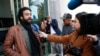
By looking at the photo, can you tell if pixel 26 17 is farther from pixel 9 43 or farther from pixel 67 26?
pixel 67 26

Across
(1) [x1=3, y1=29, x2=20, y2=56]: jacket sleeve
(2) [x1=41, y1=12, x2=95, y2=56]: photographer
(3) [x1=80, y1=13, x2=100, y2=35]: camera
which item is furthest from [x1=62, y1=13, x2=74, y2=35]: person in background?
(3) [x1=80, y1=13, x2=100, y2=35]: camera

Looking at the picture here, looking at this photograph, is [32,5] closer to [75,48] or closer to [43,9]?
[43,9]

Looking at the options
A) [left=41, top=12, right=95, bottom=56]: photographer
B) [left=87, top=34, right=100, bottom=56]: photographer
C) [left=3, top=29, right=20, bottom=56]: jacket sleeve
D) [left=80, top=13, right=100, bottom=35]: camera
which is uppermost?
[left=80, top=13, right=100, bottom=35]: camera

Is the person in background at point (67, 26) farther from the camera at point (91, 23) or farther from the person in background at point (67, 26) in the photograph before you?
the camera at point (91, 23)

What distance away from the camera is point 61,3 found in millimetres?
7141

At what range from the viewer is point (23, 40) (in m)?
4.38

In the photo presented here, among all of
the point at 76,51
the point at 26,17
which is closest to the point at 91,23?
the point at 76,51

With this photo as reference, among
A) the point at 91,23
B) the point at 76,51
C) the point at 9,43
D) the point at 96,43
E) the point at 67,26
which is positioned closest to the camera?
the point at 91,23

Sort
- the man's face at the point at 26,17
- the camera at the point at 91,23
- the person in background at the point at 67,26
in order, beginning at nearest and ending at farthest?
1. the camera at the point at 91,23
2. the man's face at the point at 26,17
3. the person in background at the point at 67,26

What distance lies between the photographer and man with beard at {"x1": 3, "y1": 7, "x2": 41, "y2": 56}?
4.33 m

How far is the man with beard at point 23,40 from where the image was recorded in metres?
4.33

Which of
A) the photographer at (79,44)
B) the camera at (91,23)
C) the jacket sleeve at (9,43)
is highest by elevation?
the camera at (91,23)

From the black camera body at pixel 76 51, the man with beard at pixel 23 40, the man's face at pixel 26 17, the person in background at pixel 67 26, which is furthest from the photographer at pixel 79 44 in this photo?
the person in background at pixel 67 26

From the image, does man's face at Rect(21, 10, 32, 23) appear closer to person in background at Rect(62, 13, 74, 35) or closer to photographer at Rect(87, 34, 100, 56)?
person in background at Rect(62, 13, 74, 35)
